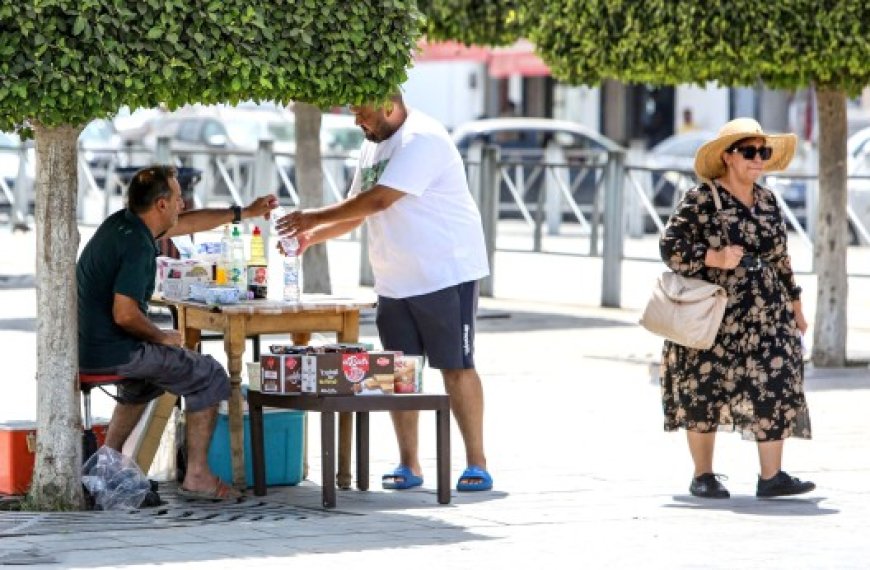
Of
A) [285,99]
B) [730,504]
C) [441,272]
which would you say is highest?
[285,99]

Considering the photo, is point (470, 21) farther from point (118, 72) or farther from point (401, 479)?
point (118, 72)

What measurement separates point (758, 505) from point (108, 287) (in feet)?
9.27

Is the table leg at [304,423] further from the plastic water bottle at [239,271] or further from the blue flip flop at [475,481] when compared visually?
the blue flip flop at [475,481]

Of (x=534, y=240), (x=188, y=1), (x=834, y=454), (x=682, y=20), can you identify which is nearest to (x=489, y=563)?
(x=188, y=1)

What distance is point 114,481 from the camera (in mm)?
9031

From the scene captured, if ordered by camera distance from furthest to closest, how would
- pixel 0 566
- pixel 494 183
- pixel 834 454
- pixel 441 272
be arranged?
pixel 494 183 → pixel 834 454 → pixel 441 272 → pixel 0 566

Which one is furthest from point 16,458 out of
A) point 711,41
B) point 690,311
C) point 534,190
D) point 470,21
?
point 534,190

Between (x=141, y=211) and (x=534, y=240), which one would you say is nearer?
(x=141, y=211)

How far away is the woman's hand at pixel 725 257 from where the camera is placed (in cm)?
932

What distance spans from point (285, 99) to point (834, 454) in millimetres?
3624

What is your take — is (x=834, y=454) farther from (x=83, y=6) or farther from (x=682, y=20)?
(x=83, y=6)

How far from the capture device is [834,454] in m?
10.8

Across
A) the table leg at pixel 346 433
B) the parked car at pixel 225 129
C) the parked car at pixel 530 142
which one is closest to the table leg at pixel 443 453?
the table leg at pixel 346 433

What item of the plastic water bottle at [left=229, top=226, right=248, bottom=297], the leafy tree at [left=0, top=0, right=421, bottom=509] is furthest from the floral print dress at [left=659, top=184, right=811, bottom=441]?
the plastic water bottle at [left=229, top=226, right=248, bottom=297]
